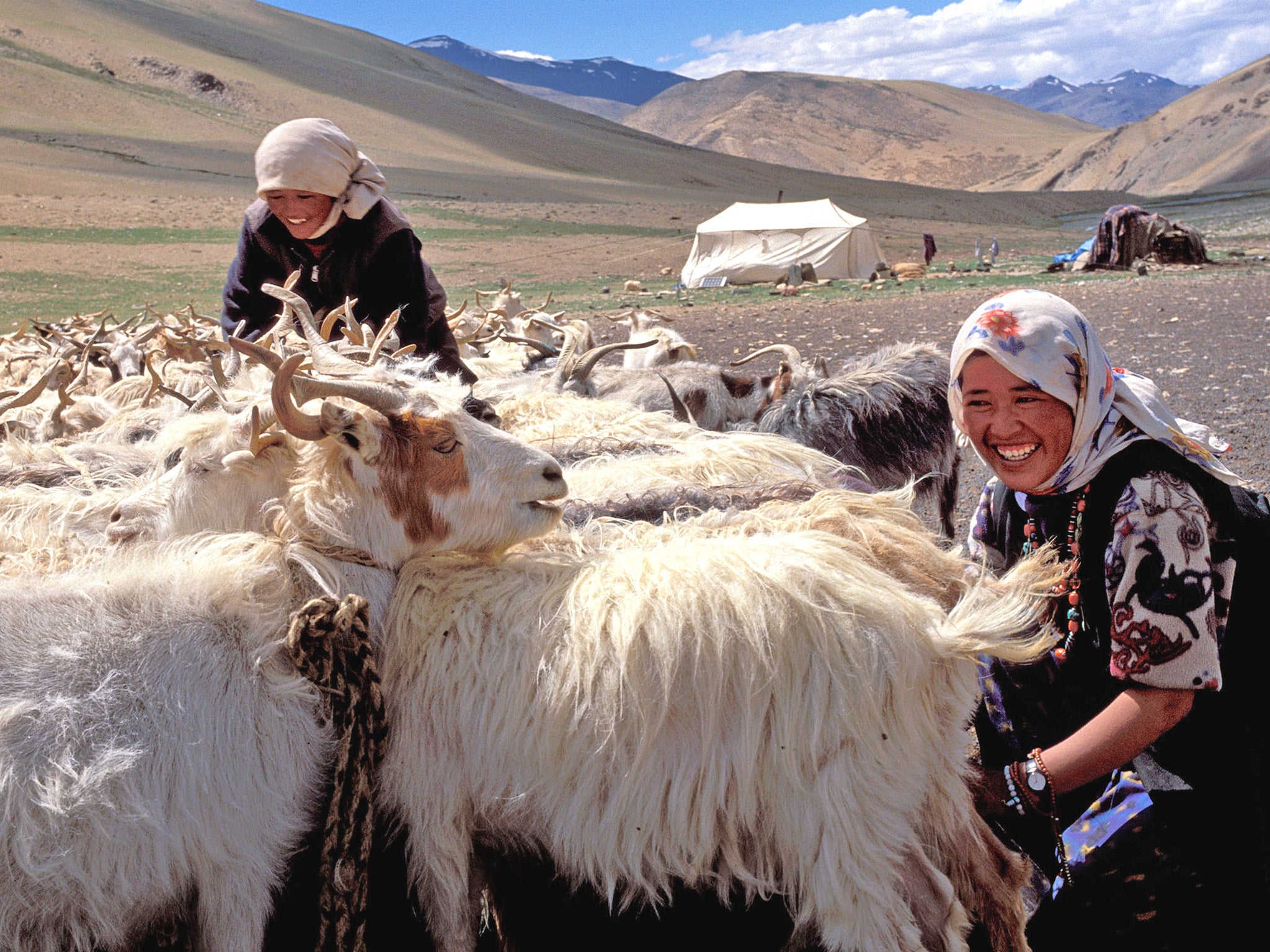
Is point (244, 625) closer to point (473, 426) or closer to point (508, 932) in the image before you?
point (473, 426)

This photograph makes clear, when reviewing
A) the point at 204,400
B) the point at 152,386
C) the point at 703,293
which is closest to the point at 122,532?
the point at 204,400

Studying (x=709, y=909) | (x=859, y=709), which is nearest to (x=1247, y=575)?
(x=859, y=709)

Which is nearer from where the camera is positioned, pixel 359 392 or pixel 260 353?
pixel 359 392

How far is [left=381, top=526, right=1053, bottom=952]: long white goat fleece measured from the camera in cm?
179

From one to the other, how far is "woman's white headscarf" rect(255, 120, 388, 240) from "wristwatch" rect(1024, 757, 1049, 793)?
3.25 meters

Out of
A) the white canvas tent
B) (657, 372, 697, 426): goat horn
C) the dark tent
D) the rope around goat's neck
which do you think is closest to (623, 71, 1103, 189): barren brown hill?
the white canvas tent

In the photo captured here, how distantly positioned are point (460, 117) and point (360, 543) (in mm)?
94547

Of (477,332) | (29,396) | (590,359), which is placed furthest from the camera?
(477,332)

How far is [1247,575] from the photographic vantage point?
199 cm

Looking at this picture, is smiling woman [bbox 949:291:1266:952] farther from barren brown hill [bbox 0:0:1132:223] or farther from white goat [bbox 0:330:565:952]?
barren brown hill [bbox 0:0:1132:223]

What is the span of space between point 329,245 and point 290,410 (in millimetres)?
2391

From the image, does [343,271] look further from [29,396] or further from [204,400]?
[29,396]

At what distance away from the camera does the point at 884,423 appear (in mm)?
5172

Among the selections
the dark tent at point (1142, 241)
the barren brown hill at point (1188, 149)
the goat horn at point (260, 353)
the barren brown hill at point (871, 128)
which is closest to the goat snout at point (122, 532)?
the goat horn at point (260, 353)
